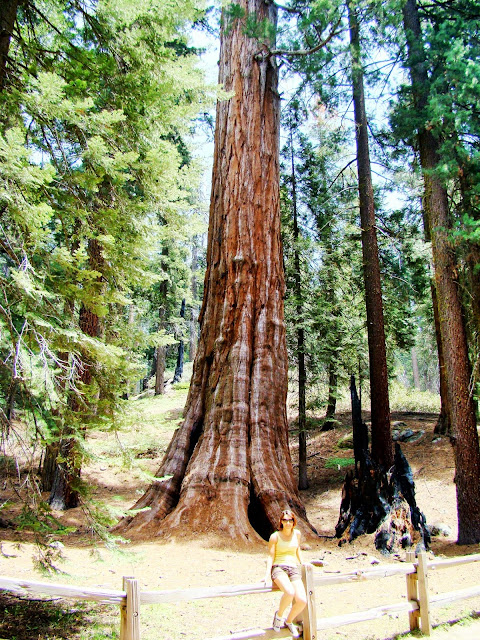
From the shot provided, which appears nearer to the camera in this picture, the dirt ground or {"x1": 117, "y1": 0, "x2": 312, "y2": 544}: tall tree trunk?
the dirt ground

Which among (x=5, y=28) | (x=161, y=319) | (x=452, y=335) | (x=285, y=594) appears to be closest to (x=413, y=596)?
(x=285, y=594)

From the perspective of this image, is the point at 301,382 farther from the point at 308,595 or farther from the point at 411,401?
the point at 411,401

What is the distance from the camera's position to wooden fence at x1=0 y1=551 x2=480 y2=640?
10.2 feet

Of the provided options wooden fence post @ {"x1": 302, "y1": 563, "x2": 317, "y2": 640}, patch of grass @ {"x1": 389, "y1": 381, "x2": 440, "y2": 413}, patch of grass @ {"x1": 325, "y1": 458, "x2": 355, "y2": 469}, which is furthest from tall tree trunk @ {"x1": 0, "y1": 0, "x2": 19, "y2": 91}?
patch of grass @ {"x1": 389, "y1": 381, "x2": 440, "y2": 413}

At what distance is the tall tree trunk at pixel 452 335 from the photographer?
25.8 ft

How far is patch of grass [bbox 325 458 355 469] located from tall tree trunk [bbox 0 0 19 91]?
11.9 meters

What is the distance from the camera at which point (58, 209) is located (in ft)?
15.4

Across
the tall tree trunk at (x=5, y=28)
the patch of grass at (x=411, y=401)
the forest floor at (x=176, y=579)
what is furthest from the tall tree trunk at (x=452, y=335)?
the patch of grass at (x=411, y=401)

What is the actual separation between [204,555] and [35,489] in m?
2.93

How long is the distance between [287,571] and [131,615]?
57.5 inches

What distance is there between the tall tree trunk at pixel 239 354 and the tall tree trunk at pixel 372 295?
313cm

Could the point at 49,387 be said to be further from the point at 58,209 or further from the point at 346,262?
the point at 346,262

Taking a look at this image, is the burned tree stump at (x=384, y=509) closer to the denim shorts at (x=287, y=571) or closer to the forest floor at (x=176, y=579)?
the forest floor at (x=176, y=579)

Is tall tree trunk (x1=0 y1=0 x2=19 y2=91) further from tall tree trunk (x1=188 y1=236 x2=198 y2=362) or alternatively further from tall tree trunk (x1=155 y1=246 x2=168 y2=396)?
tall tree trunk (x1=188 y1=236 x2=198 y2=362)
